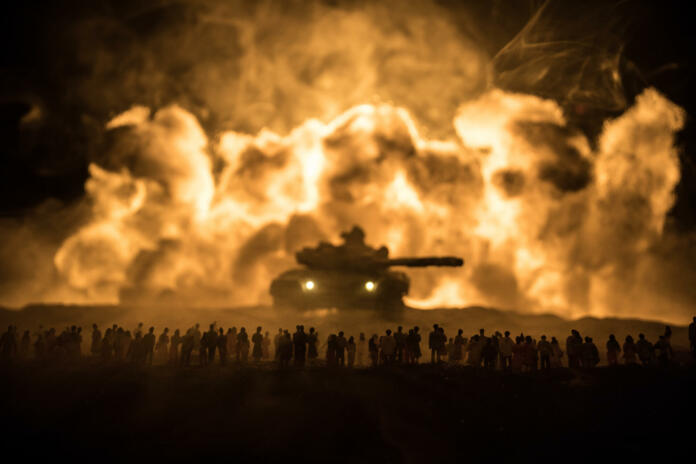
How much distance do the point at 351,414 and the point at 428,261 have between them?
1232 inches

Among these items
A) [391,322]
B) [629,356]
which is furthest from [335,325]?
[629,356]

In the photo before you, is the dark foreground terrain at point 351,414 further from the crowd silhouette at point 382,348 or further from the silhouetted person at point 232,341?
the silhouetted person at point 232,341

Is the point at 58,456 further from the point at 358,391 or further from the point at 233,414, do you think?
the point at 358,391

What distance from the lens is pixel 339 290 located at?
40.6 metres

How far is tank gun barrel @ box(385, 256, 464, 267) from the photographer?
46.0 meters

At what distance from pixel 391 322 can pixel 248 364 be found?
1891cm

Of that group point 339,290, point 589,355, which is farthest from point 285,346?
point 339,290

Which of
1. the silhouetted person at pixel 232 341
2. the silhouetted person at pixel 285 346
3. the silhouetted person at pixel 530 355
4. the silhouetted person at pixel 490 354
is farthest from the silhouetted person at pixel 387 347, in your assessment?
the silhouetted person at pixel 232 341

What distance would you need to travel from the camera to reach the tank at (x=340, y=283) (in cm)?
4050

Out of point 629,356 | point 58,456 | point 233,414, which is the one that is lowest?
point 58,456

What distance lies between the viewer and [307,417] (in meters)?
16.9

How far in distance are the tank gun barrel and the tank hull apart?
12.4 feet

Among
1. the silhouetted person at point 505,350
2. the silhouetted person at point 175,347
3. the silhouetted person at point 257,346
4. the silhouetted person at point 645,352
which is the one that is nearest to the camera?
the silhouetted person at point 645,352

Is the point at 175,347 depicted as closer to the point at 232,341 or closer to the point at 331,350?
the point at 232,341
